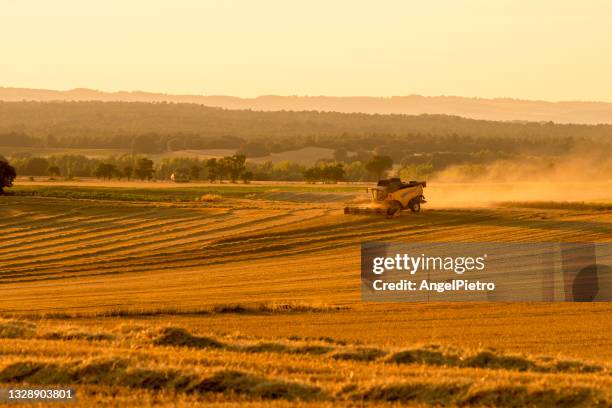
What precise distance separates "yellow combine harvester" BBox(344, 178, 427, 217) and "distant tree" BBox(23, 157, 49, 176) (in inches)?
3050

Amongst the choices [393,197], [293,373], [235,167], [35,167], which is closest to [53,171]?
[35,167]

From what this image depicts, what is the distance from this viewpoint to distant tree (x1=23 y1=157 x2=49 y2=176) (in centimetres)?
11882

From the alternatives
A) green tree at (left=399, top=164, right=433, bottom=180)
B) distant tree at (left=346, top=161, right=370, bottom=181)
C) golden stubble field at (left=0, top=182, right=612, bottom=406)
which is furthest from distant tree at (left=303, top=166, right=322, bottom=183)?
golden stubble field at (left=0, top=182, right=612, bottom=406)

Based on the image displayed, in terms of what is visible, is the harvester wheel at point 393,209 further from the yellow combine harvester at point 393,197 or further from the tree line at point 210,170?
the tree line at point 210,170

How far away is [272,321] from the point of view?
943 inches

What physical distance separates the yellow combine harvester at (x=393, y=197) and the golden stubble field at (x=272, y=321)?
23.4 inches

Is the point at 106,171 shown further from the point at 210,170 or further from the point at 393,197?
the point at 393,197

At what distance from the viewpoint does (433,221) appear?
47.0 meters

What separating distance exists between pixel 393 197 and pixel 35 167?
80772 mm

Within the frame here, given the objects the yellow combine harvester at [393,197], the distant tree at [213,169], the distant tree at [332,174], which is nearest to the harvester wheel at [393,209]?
the yellow combine harvester at [393,197]

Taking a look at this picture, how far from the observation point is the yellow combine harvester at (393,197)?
1854 inches

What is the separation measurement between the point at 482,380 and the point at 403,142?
180294 mm

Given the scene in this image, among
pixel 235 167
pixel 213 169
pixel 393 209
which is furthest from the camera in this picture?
pixel 213 169

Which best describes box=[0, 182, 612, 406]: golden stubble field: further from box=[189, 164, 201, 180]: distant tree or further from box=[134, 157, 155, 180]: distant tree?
box=[134, 157, 155, 180]: distant tree
